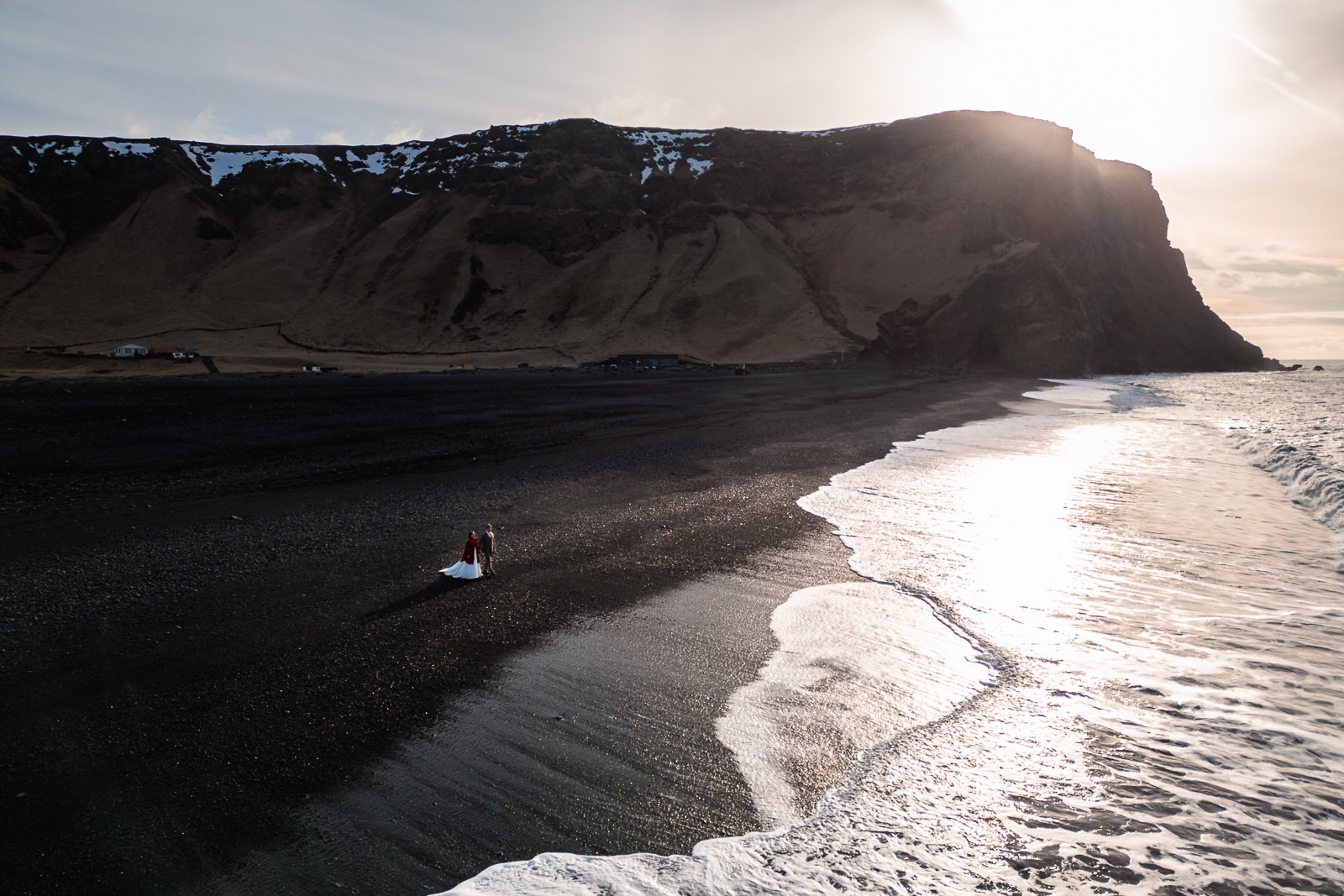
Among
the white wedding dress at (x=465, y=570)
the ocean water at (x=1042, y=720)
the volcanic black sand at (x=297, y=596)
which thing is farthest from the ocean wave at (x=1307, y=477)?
the white wedding dress at (x=465, y=570)

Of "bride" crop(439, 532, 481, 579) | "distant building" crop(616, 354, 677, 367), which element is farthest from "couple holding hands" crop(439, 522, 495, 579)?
"distant building" crop(616, 354, 677, 367)

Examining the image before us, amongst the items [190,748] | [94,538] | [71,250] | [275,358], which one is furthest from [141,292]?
[190,748]

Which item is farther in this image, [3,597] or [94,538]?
[94,538]

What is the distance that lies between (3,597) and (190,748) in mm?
5363

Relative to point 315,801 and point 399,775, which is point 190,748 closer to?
point 315,801

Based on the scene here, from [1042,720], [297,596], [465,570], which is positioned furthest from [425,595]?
[1042,720]

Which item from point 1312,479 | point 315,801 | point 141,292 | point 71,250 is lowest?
point 315,801

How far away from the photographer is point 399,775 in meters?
5.05

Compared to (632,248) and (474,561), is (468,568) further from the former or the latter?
(632,248)

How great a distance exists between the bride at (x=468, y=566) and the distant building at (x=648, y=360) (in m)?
70.2

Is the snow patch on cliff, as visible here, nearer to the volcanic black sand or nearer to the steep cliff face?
the steep cliff face

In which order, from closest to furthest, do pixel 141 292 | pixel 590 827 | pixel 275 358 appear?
pixel 590 827 → pixel 275 358 → pixel 141 292

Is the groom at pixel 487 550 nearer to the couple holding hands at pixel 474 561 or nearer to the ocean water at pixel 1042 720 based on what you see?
the couple holding hands at pixel 474 561

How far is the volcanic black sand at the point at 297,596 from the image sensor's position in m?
4.52
